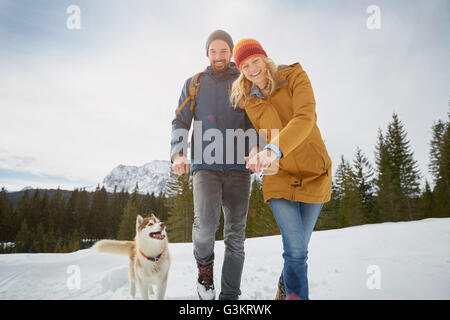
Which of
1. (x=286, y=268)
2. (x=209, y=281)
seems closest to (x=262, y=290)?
(x=209, y=281)

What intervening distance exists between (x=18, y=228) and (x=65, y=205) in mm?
11290

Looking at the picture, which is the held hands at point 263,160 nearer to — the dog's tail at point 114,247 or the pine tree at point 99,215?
the dog's tail at point 114,247

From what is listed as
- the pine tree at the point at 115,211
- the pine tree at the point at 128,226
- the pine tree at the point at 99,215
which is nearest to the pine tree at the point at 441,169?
the pine tree at the point at 128,226

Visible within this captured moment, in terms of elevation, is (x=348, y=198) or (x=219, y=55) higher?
(x=219, y=55)

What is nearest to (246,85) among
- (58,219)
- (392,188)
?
(392,188)

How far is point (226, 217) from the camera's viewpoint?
2.47m

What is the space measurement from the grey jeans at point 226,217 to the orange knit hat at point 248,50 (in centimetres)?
121

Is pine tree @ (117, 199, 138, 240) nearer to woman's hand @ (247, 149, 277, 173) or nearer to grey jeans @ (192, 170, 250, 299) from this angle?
grey jeans @ (192, 170, 250, 299)

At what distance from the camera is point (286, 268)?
1837 mm

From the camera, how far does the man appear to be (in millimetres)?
2215

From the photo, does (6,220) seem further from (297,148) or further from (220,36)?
(297,148)

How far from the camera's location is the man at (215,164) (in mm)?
2215

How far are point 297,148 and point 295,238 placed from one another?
0.79 meters
